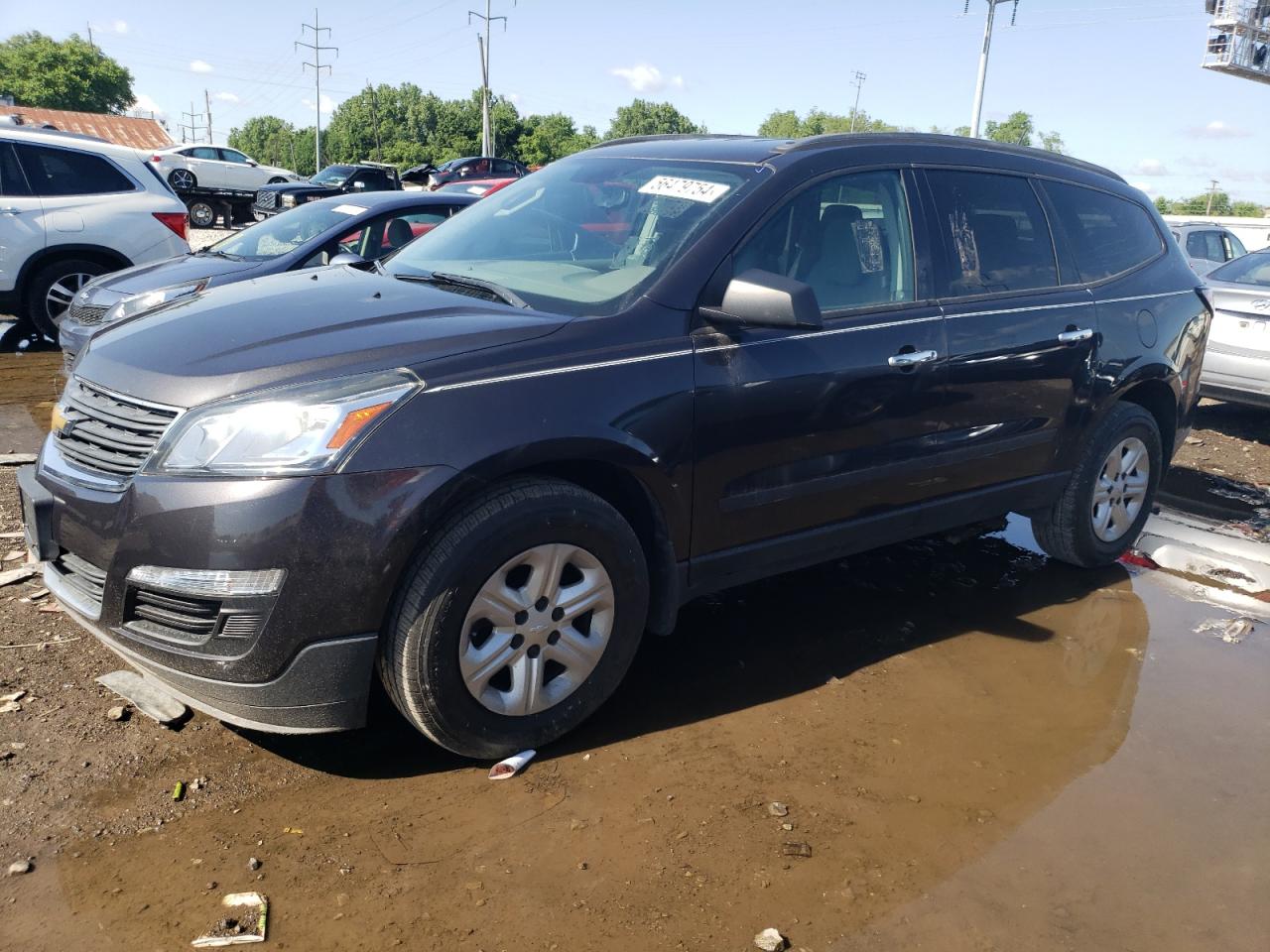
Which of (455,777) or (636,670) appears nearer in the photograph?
(455,777)

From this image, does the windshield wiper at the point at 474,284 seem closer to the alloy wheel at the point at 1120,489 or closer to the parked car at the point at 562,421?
the parked car at the point at 562,421

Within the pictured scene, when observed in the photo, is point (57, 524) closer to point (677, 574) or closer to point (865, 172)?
point (677, 574)

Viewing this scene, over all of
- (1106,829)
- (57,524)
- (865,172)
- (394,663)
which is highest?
(865,172)

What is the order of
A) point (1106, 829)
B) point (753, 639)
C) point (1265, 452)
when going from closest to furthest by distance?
point (1106, 829), point (753, 639), point (1265, 452)

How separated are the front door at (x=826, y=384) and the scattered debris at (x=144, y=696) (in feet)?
5.68

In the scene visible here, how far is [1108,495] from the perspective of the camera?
16.3 feet

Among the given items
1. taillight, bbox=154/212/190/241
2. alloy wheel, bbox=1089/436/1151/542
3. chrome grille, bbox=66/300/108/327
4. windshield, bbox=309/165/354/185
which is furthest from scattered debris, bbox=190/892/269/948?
windshield, bbox=309/165/354/185

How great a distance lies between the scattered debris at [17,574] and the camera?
14.0 feet

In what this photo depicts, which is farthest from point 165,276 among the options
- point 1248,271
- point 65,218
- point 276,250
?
point 1248,271

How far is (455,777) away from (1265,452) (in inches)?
294

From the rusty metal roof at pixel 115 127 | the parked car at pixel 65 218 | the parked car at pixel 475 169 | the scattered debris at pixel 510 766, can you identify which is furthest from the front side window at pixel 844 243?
the rusty metal roof at pixel 115 127

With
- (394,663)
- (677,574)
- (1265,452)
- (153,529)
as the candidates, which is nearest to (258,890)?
(394,663)

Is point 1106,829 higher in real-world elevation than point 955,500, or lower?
lower

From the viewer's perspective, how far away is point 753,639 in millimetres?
4137
